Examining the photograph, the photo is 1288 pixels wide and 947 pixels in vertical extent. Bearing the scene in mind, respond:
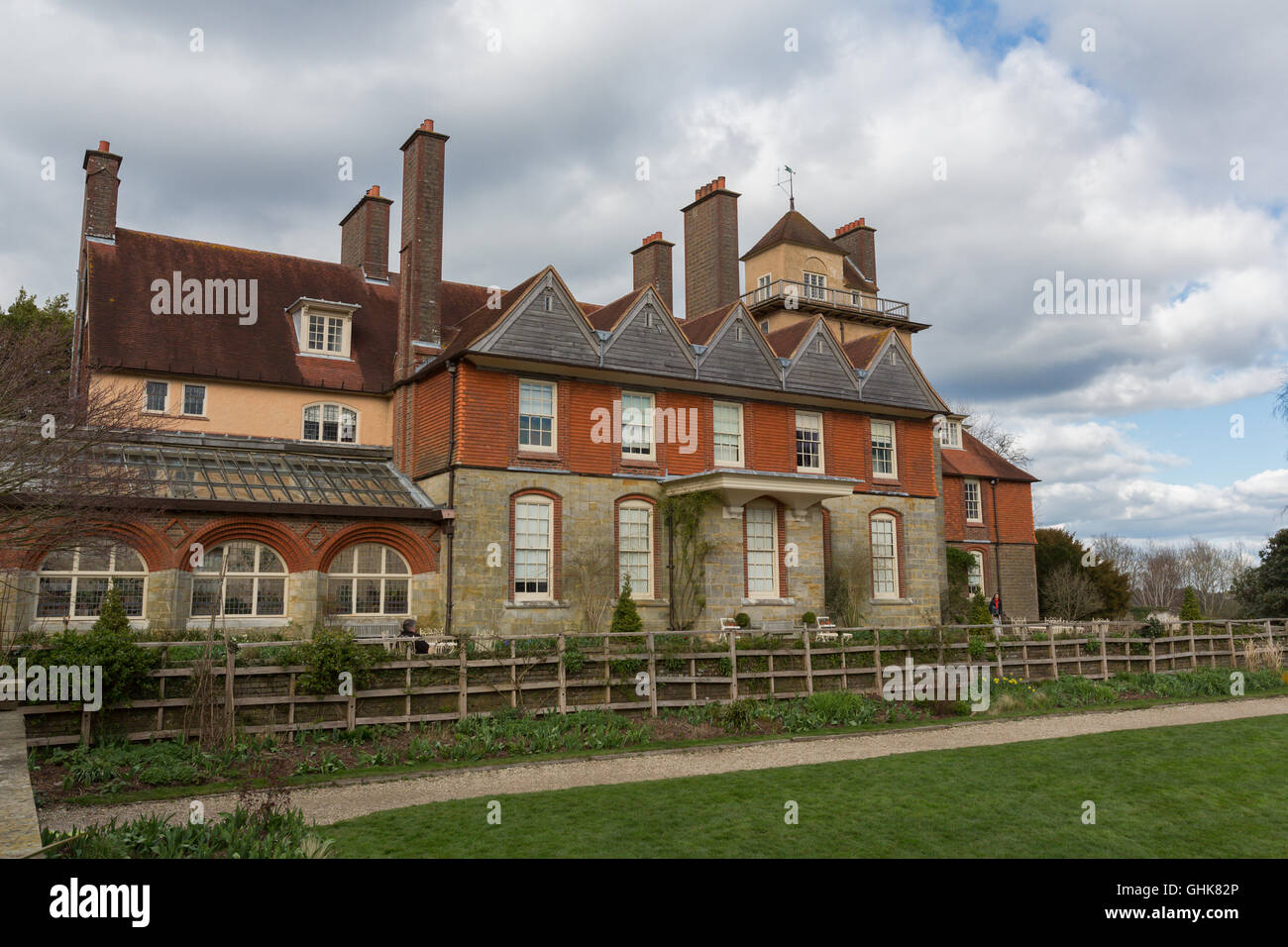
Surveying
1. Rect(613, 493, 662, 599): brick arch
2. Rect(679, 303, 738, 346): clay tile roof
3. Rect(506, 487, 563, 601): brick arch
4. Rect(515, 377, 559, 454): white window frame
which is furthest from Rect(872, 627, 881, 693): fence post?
Rect(679, 303, 738, 346): clay tile roof

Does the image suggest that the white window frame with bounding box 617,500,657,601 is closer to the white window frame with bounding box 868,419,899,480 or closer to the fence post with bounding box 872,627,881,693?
the fence post with bounding box 872,627,881,693

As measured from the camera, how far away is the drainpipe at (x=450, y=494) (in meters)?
23.4

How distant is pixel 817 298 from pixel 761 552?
17.3m

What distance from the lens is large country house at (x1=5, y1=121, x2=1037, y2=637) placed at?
2272 cm

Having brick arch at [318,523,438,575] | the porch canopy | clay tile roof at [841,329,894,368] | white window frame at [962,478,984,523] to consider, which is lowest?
brick arch at [318,523,438,575]

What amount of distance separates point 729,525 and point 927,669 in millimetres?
7914

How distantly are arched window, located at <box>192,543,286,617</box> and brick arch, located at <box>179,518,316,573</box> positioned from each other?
134 millimetres

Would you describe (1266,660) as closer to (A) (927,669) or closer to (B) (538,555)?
(A) (927,669)

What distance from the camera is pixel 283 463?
985 inches

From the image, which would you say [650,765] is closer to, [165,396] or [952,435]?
[165,396]

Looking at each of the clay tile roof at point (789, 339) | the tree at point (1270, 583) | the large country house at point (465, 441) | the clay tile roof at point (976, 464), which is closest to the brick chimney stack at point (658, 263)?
the large country house at point (465, 441)

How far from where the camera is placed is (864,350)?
1309 inches
